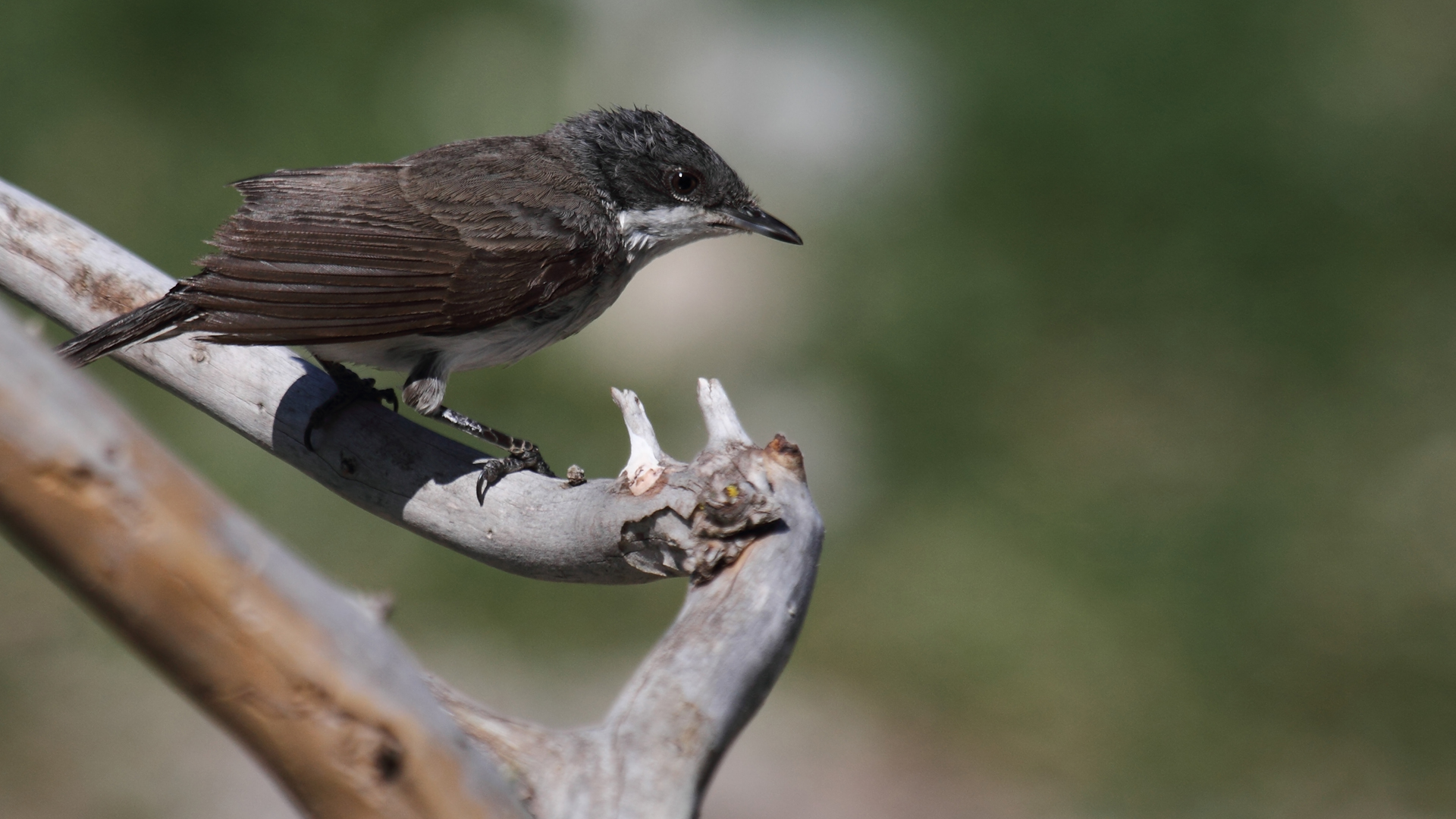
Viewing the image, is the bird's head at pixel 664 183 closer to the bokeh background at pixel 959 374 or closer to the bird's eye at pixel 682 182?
the bird's eye at pixel 682 182

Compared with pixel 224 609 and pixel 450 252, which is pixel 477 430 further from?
pixel 224 609

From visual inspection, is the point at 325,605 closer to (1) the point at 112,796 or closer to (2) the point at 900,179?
(1) the point at 112,796

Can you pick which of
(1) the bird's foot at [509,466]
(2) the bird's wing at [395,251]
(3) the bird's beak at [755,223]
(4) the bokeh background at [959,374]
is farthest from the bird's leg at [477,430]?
(4) the bokeh background at [959,374]

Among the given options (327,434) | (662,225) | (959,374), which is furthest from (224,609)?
(959,374)

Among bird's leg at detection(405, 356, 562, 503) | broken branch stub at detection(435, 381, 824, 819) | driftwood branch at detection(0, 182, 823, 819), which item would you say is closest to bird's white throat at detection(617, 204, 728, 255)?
bird's leg at detection(405, 356, 562, 503)

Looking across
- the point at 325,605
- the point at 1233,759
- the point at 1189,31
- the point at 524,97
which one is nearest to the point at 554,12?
the point at 524,97

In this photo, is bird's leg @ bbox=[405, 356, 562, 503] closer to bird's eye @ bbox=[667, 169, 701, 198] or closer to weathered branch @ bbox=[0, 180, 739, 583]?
weathered branch @ bbox=[0, 180, 739, 583]
